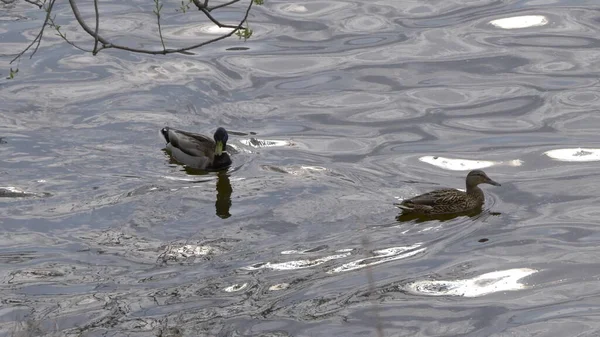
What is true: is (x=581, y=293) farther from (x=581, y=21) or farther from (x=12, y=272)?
(x=581, y=21)

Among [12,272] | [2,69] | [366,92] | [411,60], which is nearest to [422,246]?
[12,272]

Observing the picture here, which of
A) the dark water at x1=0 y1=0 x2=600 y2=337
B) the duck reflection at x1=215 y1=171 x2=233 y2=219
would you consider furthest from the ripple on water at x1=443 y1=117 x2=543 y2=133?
the duck reflection at x1=215 y1=171 x2=233 y2=219

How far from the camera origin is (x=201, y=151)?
53.1ft

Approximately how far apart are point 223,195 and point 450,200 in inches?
108

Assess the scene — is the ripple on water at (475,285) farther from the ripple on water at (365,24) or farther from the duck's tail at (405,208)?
the ripple on water at (365,24)

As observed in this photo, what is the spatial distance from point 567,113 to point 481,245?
479 cm

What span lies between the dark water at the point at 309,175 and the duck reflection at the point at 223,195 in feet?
0.13

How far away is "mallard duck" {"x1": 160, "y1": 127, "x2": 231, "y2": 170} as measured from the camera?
52.7 feet

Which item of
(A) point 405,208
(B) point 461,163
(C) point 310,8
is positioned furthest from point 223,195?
(C) point 310,8

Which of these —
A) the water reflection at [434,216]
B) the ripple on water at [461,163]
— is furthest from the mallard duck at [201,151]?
the water reflection at [434,216]

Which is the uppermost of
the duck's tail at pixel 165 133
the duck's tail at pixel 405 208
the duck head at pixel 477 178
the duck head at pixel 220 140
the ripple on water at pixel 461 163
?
the duck head at pixel 477 178

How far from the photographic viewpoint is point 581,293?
38.0ft

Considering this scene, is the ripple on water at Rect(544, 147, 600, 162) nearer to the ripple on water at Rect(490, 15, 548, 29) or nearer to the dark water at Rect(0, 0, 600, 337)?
the dark water at Rect(0, 0, 600, 337)

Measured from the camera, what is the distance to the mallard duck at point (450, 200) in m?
13.8
